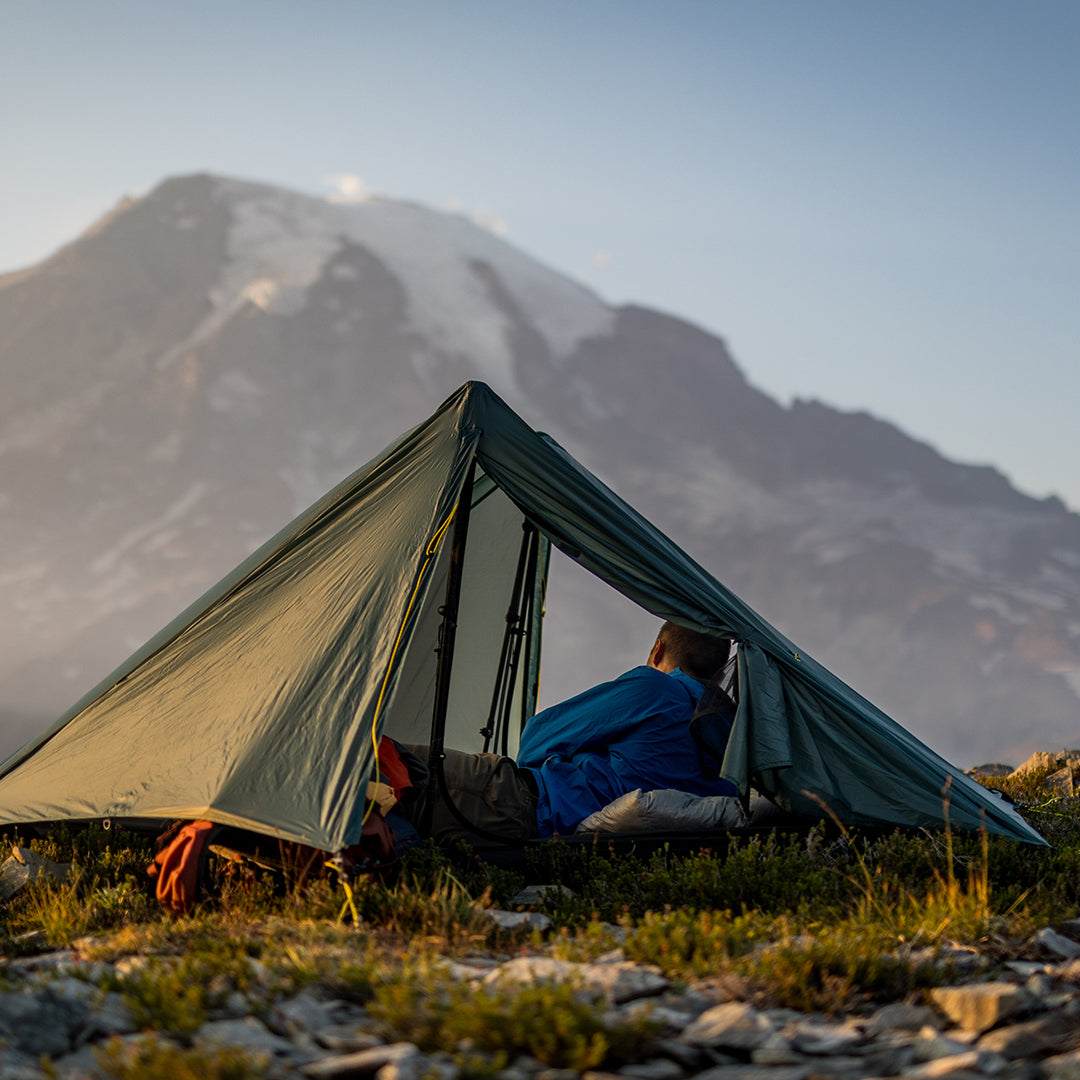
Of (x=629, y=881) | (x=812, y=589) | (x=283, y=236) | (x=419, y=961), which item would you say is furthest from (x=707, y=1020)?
(x=283, y=236)

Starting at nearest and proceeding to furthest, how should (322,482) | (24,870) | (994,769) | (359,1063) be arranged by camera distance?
1. (359,1063)
2. (24,870)
3. (994,769)
4. (322,482)

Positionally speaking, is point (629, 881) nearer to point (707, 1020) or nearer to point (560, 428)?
point (707, 1020)

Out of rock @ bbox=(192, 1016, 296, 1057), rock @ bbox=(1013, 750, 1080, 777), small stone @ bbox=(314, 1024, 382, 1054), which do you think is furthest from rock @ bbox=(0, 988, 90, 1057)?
rock @ bbox=(1013, 750, 1080, 777)

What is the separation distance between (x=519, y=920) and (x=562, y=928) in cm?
31

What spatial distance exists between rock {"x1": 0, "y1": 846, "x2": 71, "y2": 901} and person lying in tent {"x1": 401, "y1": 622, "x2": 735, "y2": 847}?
1.83 m

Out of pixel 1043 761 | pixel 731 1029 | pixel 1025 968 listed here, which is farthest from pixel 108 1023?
pixel 1043 761

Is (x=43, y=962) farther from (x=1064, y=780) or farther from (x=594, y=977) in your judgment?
(x=1064, y=780)

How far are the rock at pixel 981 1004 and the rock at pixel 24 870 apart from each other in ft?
13.4

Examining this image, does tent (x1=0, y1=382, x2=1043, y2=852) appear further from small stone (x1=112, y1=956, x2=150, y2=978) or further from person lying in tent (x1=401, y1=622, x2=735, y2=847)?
small stone (x1=112, y1=956, x2=150, y2=978)

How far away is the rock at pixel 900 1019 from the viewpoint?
2891 millimetres

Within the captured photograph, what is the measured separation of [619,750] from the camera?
5758mm

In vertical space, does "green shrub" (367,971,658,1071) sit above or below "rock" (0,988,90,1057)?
above

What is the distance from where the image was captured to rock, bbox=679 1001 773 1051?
2721 mm

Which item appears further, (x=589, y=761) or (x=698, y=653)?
(x=698, y=653)
